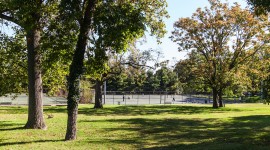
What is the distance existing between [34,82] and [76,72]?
436 cm

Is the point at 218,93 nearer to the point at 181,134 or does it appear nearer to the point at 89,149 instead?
the point at 181,134

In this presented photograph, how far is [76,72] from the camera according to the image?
15.3m

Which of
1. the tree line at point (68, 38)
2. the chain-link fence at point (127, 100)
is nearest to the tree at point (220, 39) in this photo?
the chain-link fence at point (127, 100)

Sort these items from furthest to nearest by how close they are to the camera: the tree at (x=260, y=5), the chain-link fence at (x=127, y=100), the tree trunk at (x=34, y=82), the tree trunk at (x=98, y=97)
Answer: the chain-link fence at (x=127, y=100) < the tree trunk at (x=98, y=97) < the tree trunk at (x=34, y=82) < the tree at (x=260, y=5)

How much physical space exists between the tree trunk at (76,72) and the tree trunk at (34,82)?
4.09m

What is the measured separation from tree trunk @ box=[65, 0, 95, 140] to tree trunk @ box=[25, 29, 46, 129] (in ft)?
13.4

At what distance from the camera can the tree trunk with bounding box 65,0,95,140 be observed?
15.2 meters

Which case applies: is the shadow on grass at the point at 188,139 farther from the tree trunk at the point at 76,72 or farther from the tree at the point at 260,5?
the tree at the point at 260,5

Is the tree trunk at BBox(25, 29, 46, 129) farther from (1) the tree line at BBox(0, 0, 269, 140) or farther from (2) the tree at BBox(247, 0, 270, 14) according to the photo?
(2) the tree at BBox(247, 0, 270, 14)

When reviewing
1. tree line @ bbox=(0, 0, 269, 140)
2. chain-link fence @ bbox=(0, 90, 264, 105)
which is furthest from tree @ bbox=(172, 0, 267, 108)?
tree line @ bbox=(0, 0, 269, 140)

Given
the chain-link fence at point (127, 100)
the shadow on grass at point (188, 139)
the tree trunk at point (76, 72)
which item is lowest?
the shadow on grass at point (188, 139)

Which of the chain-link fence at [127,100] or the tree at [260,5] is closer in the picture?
the tree at [260,5]

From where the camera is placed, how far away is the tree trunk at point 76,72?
50.0 ft

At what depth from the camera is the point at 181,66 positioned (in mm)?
48125
